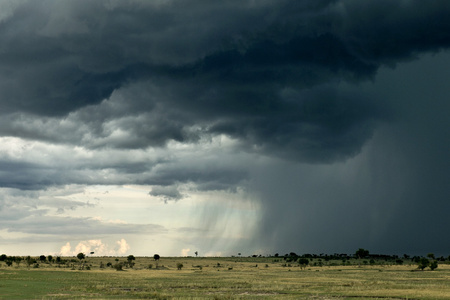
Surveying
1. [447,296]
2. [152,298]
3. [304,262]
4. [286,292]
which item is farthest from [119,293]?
[304,262]

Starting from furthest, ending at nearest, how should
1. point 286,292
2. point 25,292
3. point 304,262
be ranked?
point 304,262, point 286,292, point 25,292

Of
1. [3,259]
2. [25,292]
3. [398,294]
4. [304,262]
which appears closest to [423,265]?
[304,262]

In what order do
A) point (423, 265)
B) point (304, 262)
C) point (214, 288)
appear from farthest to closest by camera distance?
1. point (304, 262)
2. point (423, 265)
3. point (214, 288)

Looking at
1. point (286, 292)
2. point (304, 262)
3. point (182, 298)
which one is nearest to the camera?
point (182, 298)

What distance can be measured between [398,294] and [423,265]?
353 ft

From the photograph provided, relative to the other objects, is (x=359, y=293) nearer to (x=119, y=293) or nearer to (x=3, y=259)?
(x=119, y=293)

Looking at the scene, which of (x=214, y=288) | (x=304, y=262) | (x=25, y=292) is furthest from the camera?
(x=304, y=262)

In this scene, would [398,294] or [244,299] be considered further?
[398,294]

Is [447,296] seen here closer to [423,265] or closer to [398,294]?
[398,294]

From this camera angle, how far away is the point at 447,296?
65.8 meters

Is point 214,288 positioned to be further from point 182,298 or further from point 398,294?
point 398,294

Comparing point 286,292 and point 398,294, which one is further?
point 286,292

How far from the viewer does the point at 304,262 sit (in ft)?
609

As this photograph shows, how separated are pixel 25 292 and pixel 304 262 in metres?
135
